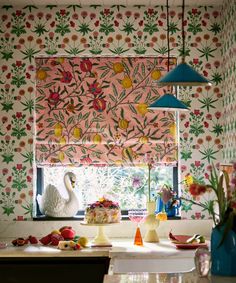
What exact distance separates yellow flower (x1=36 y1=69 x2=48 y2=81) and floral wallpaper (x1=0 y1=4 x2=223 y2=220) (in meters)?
0.05

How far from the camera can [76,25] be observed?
17.6 feet

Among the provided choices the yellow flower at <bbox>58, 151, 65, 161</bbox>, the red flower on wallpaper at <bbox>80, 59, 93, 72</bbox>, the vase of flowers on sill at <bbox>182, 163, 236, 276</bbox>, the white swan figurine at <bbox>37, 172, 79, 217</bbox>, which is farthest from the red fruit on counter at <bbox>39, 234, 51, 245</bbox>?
the vase of flowers on sill at <bbox>182, 163, 236, 276</bbox>

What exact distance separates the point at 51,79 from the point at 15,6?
70 centimetres

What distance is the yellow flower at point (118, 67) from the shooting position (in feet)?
17.7

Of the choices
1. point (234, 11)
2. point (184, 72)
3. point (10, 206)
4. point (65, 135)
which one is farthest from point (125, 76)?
point (184, 72)

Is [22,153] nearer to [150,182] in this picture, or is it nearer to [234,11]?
[150,182]

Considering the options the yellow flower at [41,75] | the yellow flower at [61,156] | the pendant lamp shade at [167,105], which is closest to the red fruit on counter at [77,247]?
the yellow flower at [61,156]

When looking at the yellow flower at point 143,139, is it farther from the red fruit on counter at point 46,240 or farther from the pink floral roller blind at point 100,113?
the red fruit on counter at point 46,240

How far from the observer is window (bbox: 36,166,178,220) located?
17.9 ft

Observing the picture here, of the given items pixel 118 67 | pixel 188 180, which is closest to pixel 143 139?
pixel 188 180

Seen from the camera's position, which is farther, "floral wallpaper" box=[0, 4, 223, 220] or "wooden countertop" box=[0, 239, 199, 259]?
"floral wallpaper" box=[0, 4, 223, 220]

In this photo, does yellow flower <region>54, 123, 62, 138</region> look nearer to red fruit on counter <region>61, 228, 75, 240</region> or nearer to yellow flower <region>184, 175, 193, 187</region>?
red fruit on counter <region>61, 228, 75, 240</region>

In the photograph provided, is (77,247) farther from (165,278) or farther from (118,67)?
(118,67)

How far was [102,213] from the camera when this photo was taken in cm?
479
